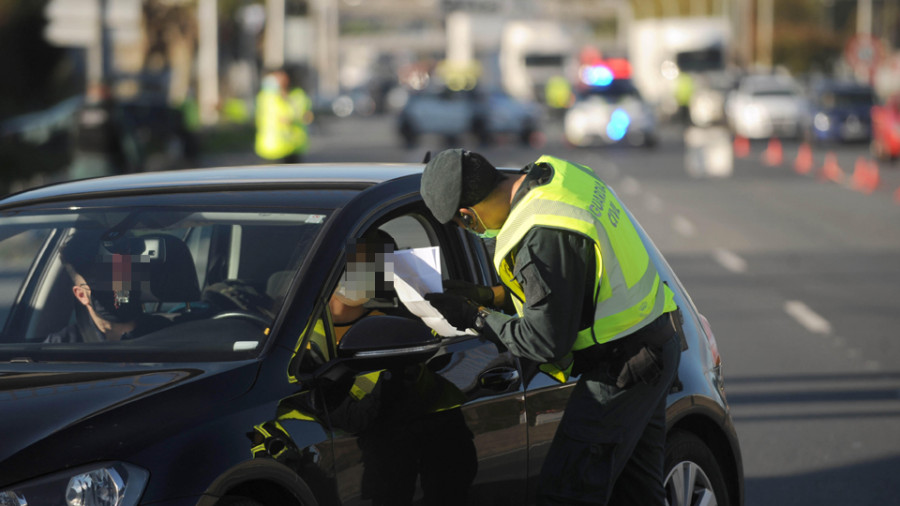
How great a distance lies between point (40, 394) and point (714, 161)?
27.7 meters

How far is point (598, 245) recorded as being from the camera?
12.4ft

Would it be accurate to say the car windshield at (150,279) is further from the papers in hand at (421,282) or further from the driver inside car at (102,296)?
the papers in hand at (421,282)

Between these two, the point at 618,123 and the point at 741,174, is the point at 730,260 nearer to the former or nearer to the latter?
the point at 741,174

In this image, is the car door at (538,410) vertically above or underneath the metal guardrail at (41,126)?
above

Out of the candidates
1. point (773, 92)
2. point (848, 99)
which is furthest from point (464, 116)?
point (848, 99)

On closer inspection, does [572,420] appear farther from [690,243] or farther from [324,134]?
[324,134]

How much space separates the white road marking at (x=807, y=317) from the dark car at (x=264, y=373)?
6704mm

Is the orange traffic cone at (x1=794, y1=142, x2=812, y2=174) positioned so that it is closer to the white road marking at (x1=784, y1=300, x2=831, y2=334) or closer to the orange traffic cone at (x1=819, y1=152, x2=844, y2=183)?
the orange traffic cone at (x1=819, y1=152, x2=844, y2=183)

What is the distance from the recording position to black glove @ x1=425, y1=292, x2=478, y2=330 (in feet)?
13.1

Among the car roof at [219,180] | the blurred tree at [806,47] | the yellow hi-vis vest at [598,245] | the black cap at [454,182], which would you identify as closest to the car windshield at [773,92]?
the car roof at [219,180]

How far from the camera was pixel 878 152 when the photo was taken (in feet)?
107

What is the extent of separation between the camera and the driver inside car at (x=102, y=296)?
409 centimetres

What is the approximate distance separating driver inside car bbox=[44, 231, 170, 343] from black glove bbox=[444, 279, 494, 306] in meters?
0.85

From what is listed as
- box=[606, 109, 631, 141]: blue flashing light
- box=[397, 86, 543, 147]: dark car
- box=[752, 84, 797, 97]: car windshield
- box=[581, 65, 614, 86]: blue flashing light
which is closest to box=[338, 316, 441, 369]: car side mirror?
box=[606, 109, 631, 141]: blue flashing light
